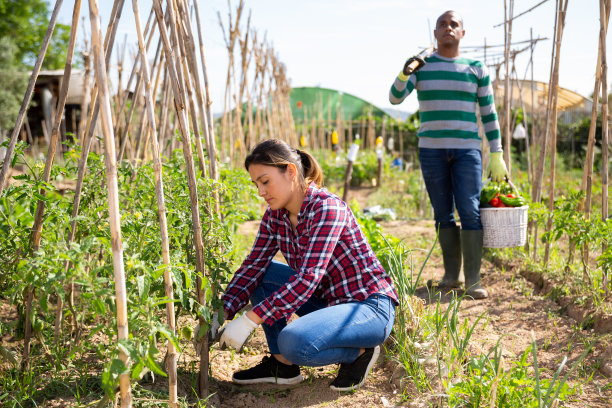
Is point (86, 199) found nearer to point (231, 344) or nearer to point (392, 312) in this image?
point (231, 344)

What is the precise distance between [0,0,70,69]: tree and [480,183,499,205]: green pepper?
63.0 feet

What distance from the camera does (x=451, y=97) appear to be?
307 cm

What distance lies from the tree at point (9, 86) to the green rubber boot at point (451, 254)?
11.7m

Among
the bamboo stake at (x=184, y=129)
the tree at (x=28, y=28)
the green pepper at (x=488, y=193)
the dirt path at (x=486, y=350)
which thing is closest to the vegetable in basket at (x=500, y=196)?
the green pepper at (x=488, y=193)

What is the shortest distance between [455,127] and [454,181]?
31 cm

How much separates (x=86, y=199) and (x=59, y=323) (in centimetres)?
46

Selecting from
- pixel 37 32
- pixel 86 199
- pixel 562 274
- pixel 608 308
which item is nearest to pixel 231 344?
pixel 86 199

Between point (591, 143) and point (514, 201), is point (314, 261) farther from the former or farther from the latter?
point (591, 143)

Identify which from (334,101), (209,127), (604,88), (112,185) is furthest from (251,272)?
(334,101)

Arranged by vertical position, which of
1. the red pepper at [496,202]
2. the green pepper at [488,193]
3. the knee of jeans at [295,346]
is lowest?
the knee of jeans at [295,346]

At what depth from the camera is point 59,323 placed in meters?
1.94

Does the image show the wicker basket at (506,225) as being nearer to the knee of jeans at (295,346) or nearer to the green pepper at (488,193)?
the green pepper at (488,193)

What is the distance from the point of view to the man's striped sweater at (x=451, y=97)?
305 cm

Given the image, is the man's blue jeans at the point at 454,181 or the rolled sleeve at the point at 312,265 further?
the man's blue jeans at the point at 454,181
